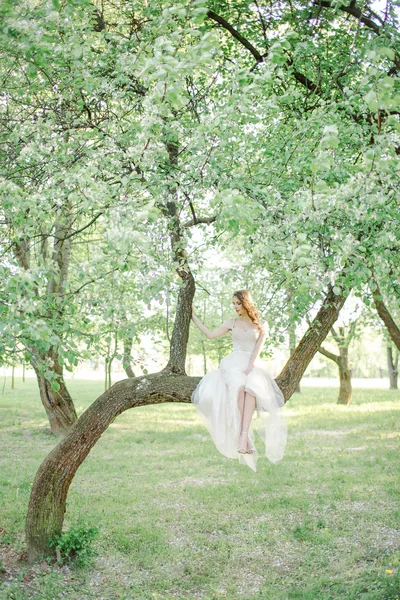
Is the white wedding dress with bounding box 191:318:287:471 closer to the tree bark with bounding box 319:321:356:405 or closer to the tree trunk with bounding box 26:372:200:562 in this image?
the tree trunk with bounding box 26:372:200:562

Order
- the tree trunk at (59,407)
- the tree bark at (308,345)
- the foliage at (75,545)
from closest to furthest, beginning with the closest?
the tree bark at (308,345) → the foliage at (75,545) → the tree trunk at (59,407)

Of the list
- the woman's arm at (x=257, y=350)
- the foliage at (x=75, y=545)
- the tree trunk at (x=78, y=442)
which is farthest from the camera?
the foliage at (x=75, y=545)

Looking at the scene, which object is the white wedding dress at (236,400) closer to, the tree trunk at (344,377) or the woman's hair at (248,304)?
the woman's hair at (248,304)

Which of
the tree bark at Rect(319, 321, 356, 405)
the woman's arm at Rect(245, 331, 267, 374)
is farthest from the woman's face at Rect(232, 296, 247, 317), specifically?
the tree bark at Rect(319, 321, 356, 405)

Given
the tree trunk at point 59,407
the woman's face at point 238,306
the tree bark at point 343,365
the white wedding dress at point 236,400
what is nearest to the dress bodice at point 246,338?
the white wedding dress at point 236,400

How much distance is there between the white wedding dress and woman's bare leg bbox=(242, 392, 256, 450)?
0.08m

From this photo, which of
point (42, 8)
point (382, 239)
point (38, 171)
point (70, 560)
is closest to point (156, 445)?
point (70, 560)

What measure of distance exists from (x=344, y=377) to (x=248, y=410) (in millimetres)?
23507

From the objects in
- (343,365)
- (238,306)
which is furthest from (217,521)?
(343,365)

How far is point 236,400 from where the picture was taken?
7.98 metres

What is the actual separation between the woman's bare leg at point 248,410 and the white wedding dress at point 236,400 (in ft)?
0.26

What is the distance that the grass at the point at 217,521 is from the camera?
27.7 ft

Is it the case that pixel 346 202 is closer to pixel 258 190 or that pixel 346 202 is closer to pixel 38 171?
pixel 258 190

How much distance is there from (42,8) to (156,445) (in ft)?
50.9
